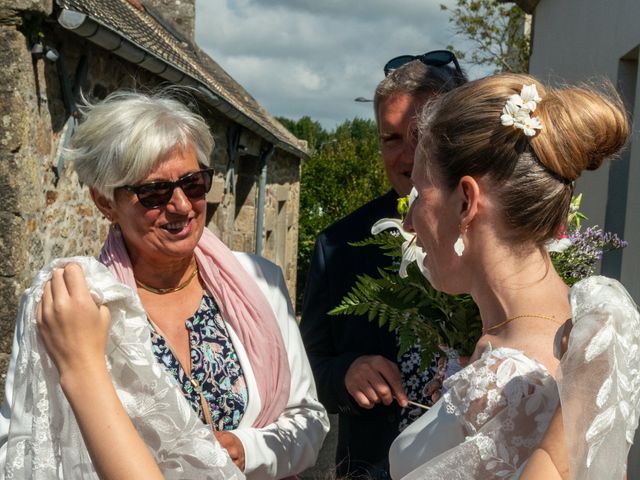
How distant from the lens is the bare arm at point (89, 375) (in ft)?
5.11

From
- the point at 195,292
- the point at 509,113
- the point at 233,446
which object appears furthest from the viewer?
the point at 195,292

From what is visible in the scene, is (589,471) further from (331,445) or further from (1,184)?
(331,445)

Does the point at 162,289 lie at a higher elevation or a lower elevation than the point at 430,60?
lower

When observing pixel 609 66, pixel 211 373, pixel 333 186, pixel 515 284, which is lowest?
pixel 211 373

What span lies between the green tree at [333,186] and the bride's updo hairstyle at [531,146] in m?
16.1

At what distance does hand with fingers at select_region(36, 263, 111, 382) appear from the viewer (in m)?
1.63

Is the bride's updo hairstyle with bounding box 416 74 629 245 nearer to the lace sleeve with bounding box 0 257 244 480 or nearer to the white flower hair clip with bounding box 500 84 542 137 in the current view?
the white flower hair clip with bounding box 500 84 542 137

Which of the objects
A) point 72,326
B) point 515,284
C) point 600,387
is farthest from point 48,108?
point 600,387

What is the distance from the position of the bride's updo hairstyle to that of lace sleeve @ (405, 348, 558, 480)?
11.7 inches

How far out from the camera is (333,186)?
63.8 ft

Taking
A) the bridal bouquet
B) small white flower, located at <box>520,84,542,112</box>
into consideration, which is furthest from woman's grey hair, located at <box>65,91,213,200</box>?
small white flower, located at <box>520,84,542,112</box>

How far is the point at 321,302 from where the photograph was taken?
2.92 metres

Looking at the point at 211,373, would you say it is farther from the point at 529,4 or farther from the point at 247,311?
the point at 529,4

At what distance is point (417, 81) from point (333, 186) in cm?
1675
